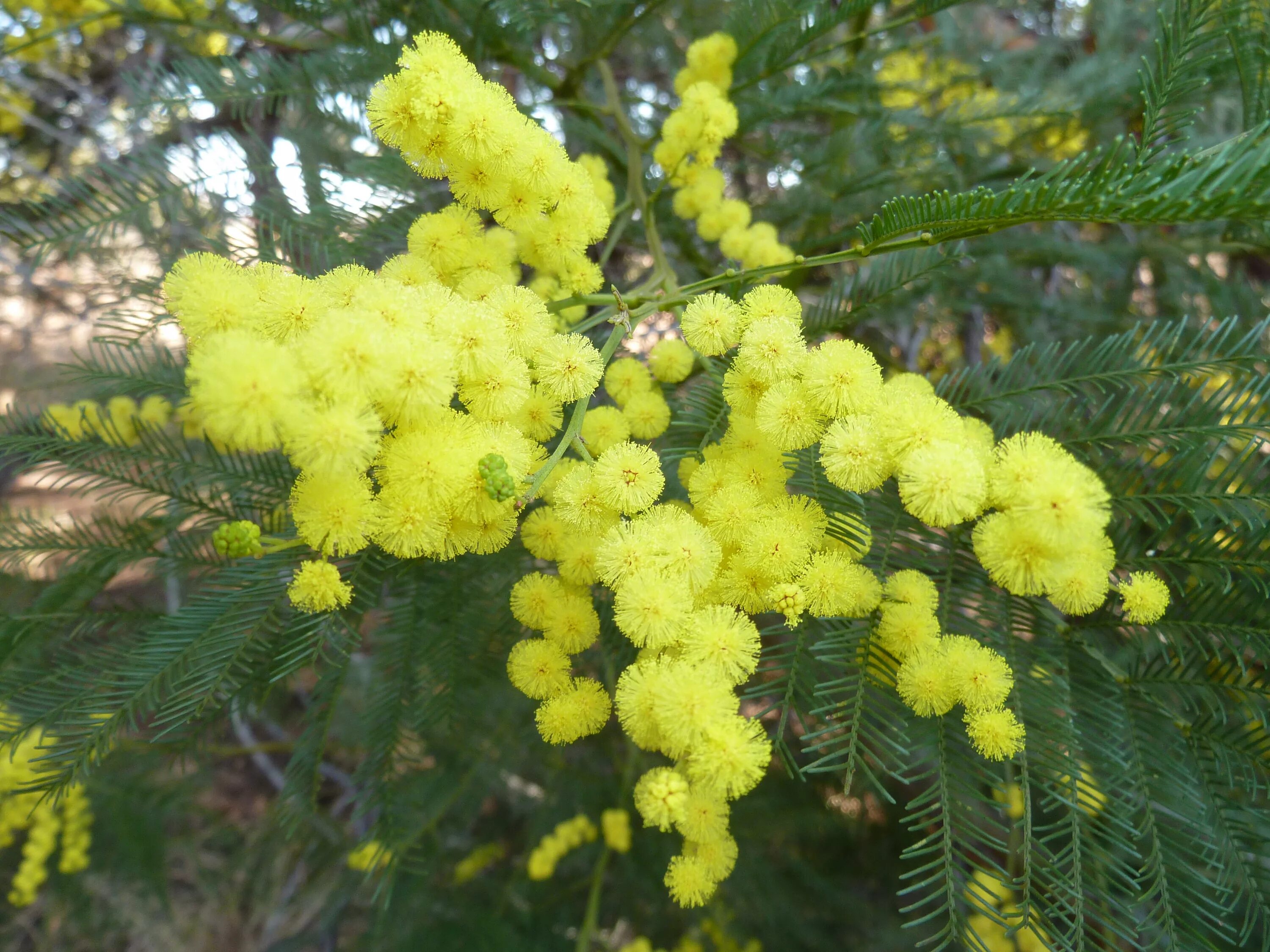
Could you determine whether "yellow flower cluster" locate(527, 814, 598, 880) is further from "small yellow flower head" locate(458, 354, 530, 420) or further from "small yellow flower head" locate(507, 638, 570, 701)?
"small yellow flower head" locate(458, 354, 530, 420)

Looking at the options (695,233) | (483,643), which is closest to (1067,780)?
(483,643)

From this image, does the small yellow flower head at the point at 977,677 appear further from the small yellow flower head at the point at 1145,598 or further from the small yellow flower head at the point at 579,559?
the small yellow flower head at the point at 579,559

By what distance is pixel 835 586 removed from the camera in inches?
25.2

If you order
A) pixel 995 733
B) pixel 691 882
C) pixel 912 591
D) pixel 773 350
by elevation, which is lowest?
pixel 691 882

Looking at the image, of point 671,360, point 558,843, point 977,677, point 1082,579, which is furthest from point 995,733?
point 558,843

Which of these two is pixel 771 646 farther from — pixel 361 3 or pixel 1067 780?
pixel 361 3

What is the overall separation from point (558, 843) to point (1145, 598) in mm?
1305

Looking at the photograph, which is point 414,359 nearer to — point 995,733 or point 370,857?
point 995,733

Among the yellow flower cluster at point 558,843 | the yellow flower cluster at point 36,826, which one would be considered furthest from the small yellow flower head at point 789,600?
the yellow flower cluster at point 36,826

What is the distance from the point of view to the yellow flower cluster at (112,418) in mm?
1058

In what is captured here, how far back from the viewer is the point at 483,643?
107cm

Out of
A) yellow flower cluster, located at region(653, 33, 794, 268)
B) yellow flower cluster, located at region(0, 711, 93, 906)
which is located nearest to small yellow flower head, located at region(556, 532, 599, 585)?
yellow flower cluster, located at region(653, 33, 794, 268)

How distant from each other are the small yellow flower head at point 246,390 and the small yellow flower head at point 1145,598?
2.50ft

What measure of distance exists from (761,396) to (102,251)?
122cm
